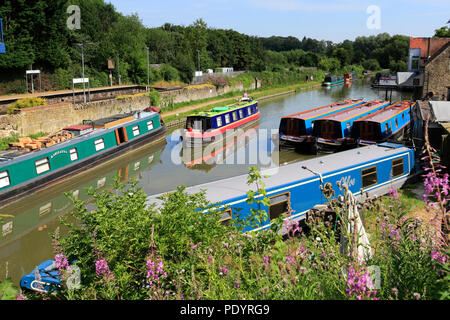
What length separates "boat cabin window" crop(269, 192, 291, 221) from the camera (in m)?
8.61

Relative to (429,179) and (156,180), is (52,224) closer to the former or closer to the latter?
(156,180)

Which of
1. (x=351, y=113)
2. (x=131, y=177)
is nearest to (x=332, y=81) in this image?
(x=351, y=113)

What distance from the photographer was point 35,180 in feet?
43.4

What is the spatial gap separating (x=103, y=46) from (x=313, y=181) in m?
32.5

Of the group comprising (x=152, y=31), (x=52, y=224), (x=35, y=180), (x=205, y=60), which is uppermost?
(x=152, y=31)

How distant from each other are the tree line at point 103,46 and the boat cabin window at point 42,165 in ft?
50.7

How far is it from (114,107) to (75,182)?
10.9 metres

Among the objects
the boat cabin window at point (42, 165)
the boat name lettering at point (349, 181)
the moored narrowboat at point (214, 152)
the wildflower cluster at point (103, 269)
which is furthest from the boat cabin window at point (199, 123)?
the wildflower cluster at point (103, 269)

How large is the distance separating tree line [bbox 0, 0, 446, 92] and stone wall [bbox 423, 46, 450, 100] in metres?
23.0

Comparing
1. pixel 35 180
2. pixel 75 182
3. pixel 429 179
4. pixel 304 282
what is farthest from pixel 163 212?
pixel 75 182

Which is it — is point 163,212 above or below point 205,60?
below

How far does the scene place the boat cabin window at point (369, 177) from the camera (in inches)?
422

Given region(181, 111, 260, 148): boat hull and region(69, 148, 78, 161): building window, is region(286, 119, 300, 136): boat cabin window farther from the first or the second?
region(69, 148, 78, 161): building window

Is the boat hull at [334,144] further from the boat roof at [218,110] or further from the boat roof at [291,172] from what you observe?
the boat roof at [218,110]
